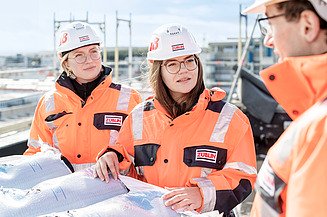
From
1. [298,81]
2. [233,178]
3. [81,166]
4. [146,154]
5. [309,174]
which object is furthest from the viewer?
[81,166]

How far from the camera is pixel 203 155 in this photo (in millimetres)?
1947

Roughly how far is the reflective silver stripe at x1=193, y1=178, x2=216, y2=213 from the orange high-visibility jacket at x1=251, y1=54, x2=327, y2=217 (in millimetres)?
778

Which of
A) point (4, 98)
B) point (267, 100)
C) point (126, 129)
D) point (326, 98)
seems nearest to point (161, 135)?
point (126, 129)

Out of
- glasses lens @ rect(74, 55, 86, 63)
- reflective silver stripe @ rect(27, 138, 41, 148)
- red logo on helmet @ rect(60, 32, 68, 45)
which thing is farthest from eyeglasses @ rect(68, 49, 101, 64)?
reflective silver stripe @ rect(27, 138, 41, 148)

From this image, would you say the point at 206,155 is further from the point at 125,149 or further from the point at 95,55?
the point at 95,55

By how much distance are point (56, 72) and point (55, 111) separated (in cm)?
337

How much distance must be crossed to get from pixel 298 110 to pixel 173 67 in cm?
114

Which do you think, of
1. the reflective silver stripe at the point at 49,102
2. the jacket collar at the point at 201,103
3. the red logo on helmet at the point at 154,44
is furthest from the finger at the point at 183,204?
the reflective silver stripe at the point at 49,102

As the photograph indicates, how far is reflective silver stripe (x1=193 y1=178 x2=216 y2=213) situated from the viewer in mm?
1836

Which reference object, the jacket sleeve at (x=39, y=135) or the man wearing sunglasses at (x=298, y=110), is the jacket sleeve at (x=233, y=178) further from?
the jacket sleeve at (x=39, y=135)

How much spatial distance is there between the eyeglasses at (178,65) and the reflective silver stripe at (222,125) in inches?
9.3

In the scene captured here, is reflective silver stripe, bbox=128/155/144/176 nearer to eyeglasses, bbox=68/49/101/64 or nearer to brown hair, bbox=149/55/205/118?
brown hair, bbox=149/55/205/118

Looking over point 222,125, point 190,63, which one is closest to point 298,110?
point 222,125

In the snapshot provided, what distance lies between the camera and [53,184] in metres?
1.98
